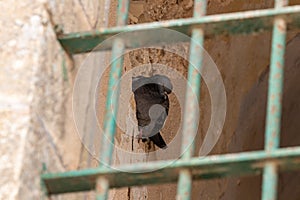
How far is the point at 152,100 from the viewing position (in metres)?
3.30

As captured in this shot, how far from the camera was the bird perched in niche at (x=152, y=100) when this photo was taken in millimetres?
3271

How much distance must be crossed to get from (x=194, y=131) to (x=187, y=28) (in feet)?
0.60

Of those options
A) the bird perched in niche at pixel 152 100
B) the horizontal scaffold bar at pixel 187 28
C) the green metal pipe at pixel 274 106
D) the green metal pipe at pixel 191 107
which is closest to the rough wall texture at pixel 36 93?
the horizontal scaffold bar at pixel 187 28

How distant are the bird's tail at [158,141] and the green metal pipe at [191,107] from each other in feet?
5.15

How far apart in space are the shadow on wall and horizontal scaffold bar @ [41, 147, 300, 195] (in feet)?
5.24

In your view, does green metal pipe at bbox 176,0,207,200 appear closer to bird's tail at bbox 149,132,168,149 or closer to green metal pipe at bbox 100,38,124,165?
green metal pipe at bbox 100,38,124,165

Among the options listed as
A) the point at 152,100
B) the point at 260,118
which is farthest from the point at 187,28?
the point at 260,118

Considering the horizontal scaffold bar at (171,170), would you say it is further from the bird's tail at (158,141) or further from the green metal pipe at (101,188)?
the bird's tail at (158,141)

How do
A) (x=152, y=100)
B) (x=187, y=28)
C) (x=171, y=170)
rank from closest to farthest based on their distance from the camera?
(x=171, y=170)
(x=187, y=28)
(x=152, y=100)

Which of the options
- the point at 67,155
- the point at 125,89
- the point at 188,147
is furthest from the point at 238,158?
the point at 125,89

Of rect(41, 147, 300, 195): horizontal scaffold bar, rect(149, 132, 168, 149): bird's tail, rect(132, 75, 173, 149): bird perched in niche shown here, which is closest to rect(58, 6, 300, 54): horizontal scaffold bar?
rect(41, 147, 300, 195): horizontal scaffold bar

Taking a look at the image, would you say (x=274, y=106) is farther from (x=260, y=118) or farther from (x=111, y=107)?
(x=260, y=118)

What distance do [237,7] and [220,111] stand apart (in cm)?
33

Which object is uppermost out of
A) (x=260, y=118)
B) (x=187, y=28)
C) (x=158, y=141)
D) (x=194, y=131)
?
(x=260, y=118)
